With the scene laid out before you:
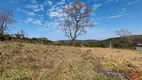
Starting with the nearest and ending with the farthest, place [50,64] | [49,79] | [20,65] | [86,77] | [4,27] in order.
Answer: [49,79]
[86,77]
[20,65]
[50,64]
[4,27]

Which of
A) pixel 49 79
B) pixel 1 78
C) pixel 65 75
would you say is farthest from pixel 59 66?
pixel 1 78

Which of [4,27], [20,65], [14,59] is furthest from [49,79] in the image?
[4,27]

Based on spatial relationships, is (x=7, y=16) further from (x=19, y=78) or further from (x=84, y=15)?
(x=19, y=78)

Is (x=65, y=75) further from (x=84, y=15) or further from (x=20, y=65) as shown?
(x=84, y=15)

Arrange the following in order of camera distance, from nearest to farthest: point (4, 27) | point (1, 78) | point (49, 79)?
1. point (1, 78)
2. point (49, 79)
3. point (4, 27)

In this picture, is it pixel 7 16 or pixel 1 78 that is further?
pixel 7 16

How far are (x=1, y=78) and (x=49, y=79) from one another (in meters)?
1.46

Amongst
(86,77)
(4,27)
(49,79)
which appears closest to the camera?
(49,79)

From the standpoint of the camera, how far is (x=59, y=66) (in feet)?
19.8

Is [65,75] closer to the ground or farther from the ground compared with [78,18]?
closer to the ground

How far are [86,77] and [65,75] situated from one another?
0.76 m

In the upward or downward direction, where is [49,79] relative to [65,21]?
downward

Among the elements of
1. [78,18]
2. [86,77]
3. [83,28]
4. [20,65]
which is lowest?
[86,77]

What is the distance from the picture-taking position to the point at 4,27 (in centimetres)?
2833
